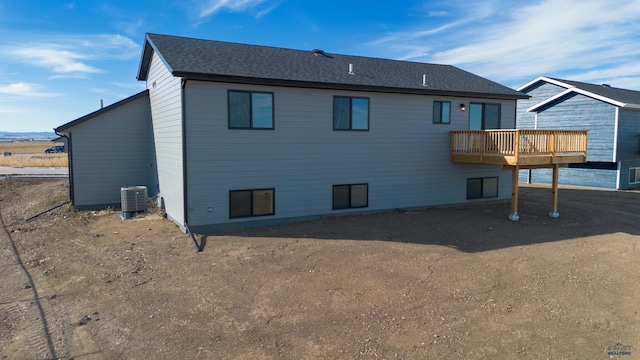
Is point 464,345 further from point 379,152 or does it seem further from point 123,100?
point 123,100

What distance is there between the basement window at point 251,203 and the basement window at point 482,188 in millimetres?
8244

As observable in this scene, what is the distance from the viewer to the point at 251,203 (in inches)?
483

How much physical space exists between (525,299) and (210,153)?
8421 mm

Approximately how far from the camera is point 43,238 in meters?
11.2

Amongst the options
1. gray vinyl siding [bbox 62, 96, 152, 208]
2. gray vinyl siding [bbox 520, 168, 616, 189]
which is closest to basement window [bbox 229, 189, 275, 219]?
gray vinyl siding [bbox 62, 96, 152, 208]

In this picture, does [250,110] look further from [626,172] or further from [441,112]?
[626,172]

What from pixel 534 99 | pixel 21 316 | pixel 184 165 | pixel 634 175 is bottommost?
pixel 21 316

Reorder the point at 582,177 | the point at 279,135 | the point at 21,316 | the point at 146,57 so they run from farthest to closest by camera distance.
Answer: the point at 582,177 < the point at 146,57 < the point at 279,135 < the point at 21,316

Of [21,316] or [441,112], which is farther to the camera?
[441,112]

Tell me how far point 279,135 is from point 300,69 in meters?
2.61

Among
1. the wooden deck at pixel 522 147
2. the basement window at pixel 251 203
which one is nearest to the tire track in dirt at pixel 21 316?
the basement window at pixel 251 203

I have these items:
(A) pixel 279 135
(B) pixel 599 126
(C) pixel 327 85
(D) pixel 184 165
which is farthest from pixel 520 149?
(B) pixel 599 126

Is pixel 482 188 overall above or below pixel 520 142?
below

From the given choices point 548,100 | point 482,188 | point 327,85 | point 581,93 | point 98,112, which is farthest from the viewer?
point 548,100
